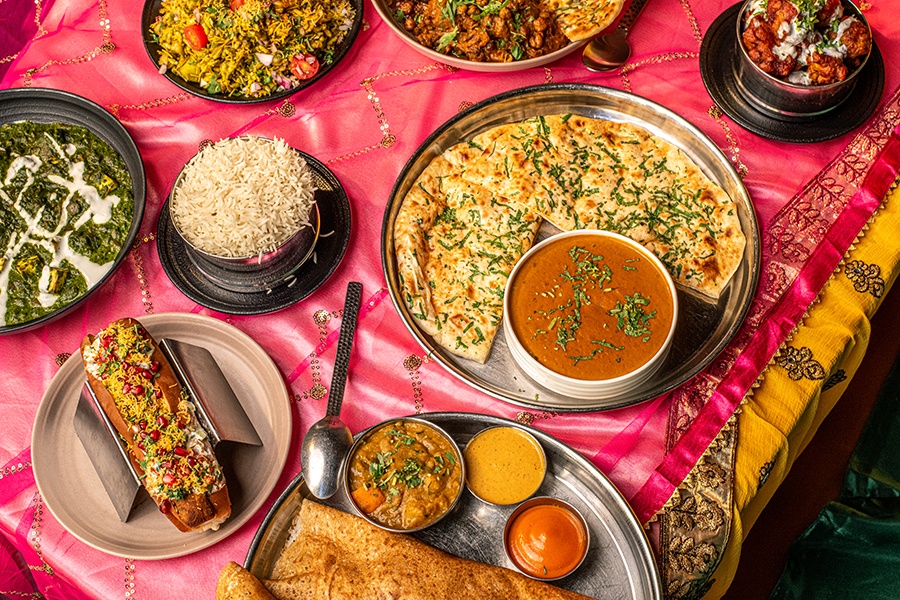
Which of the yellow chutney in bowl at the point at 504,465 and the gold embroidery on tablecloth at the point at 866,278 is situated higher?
the gold embroidery on tablecloth at the point at 866,278

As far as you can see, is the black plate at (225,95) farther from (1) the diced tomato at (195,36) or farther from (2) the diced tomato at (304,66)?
(1) the diced tomato at (195,36)

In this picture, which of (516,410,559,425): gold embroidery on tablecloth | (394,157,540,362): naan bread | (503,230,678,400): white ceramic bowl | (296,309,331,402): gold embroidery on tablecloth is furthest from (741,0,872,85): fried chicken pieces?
(296,309,331,402): gold embroidery on tablecloth

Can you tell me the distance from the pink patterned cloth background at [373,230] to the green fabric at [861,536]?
1275 millimetres

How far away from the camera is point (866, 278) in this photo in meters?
→ 2.45

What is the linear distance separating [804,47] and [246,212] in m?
1.91

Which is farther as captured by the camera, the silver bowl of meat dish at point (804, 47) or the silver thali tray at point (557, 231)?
the silver bowl of meat dish at point (804, 47)

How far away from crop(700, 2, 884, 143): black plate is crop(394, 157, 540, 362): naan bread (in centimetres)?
83

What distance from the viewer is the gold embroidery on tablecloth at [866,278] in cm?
244

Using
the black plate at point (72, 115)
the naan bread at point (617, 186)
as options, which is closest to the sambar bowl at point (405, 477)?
the naan bread at point (617, 186)

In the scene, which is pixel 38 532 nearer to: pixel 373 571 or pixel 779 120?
pixel 373 571

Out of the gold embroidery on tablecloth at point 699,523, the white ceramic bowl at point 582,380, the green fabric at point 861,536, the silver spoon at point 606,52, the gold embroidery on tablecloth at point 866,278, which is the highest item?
the silver spoon at point 606,52

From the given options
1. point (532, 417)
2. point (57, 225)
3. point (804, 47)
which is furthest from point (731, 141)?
point (57, 225)

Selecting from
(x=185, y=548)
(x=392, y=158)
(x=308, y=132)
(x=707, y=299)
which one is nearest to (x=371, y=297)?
(x=392, y=158)

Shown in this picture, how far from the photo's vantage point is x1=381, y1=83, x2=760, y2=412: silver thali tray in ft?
7.41
